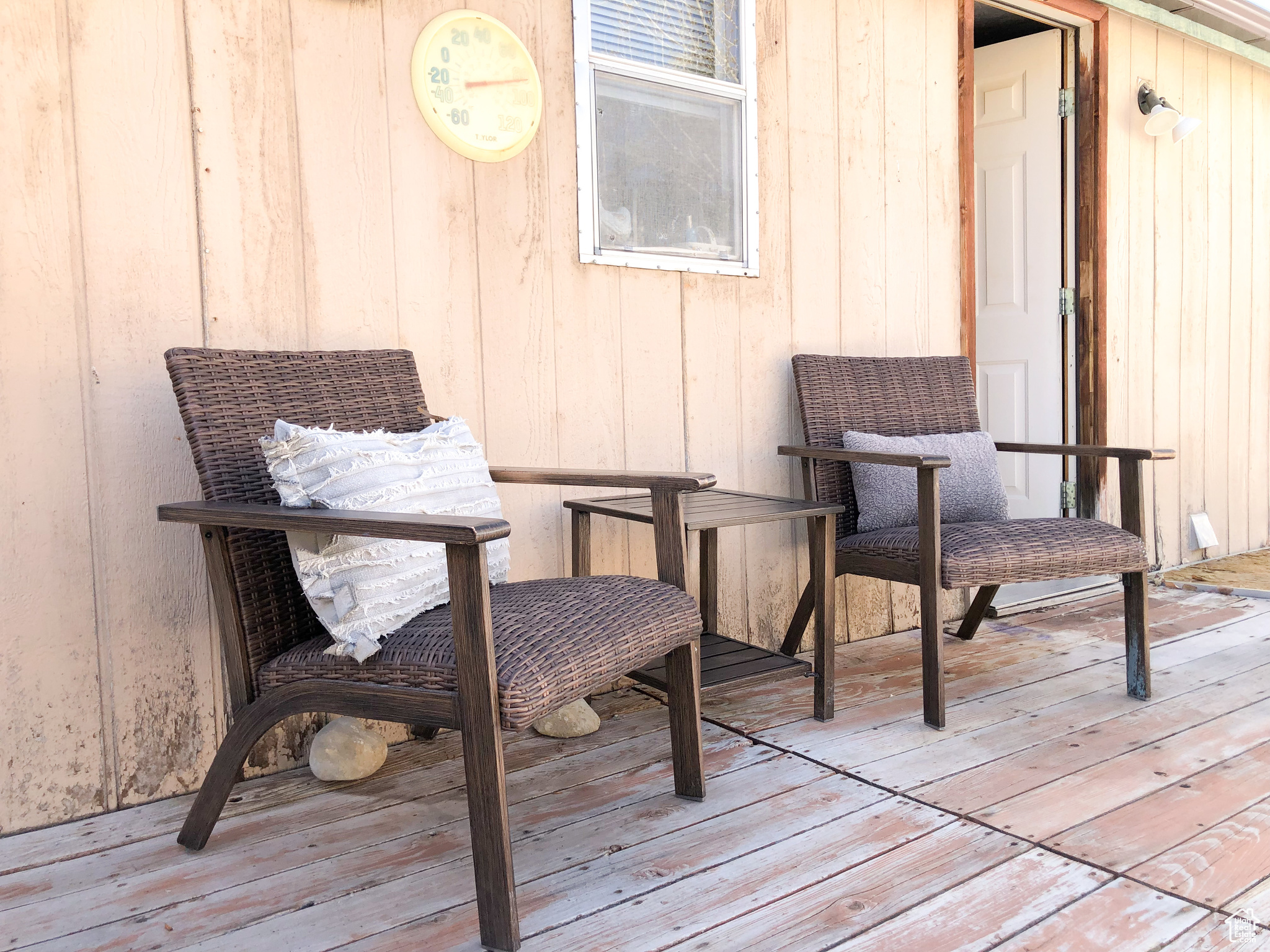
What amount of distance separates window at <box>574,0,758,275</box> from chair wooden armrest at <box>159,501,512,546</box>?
45.7 inches

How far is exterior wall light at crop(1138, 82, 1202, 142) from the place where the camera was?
353 cm

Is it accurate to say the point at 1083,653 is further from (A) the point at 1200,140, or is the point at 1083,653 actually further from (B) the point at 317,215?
(A) the point at 1200,140

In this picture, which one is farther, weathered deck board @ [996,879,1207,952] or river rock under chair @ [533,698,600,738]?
river rock under chair @ [533,698,600,738]

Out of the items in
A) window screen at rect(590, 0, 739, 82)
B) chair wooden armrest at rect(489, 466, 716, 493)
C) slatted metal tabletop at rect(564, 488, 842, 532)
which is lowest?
slatted metal tabletop at rect(564, 488, 842, 532)

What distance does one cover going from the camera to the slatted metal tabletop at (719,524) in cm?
192

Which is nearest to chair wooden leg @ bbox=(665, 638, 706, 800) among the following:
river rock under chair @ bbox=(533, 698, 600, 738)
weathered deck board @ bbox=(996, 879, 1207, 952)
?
river rock under chair @ bbox=(533, 698, 600, 738)

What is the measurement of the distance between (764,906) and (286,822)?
87 cm

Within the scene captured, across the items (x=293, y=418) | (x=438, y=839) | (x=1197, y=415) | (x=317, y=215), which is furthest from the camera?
(x=1197, y=415)

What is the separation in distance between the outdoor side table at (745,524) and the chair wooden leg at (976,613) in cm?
81

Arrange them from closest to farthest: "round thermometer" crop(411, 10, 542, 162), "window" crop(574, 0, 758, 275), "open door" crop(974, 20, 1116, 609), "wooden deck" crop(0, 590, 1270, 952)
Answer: "wooden deck" crop(0, 590, 1270, 952) → "round thermometer" crop(411, 10, 542, 162) → "window" crop(574, 0, 758, 275) → "open door" crop(974, 20, 1116, 609)

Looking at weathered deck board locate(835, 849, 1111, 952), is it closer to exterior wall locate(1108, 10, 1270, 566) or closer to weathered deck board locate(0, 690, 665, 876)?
weathered deck board locate(0, 690, 665, 876)

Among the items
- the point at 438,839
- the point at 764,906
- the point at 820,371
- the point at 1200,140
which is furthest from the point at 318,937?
the point at 1200,140

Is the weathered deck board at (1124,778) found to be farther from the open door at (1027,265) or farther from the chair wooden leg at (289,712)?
the open door at (1027,265)

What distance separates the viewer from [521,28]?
7.13 feet
